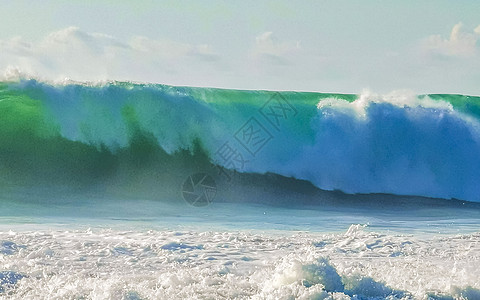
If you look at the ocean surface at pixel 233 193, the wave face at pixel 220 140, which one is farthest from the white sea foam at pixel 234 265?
the wave face at pixel 220 140

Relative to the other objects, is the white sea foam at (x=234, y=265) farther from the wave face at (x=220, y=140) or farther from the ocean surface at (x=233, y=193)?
the wave face at (x=220, y=140)

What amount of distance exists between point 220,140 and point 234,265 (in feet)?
24.3

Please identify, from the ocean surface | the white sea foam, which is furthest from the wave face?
the white sea foam

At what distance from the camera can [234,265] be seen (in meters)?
4.89

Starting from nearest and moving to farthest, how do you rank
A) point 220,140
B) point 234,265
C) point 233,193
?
point 234,265 → point 233,193 → point 220,140

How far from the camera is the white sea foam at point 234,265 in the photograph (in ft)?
13.2

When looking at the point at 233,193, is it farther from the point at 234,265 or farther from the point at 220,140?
the point at 234,265

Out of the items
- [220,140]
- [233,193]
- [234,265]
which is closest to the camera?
[234,265]

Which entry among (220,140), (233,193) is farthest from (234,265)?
(220,140)

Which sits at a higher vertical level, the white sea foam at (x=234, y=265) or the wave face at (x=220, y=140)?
the wave face at (x=220, y=140)

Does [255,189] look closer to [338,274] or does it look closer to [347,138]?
[347,138]

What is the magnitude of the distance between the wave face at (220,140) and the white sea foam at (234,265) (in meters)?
4.69

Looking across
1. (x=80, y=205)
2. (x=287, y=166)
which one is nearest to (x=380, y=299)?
(x=80, y=205)

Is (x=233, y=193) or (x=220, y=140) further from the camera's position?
(x=220, y=140)
